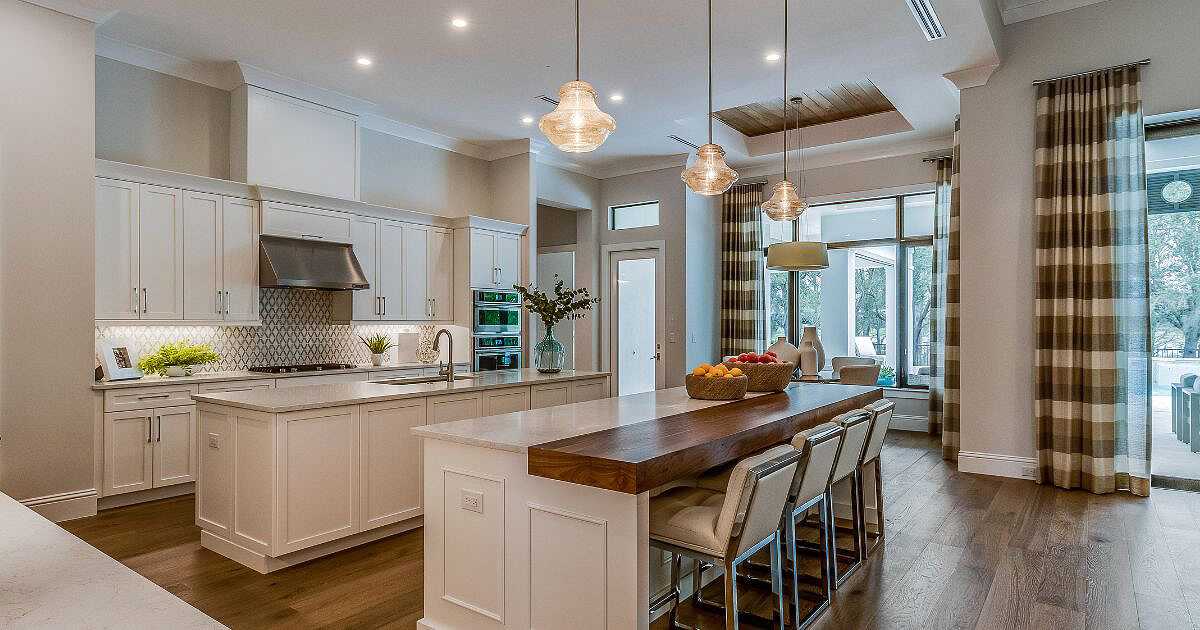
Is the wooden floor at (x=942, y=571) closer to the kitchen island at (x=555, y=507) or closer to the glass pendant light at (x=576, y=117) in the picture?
the kitchen island at (x=555, y=507)

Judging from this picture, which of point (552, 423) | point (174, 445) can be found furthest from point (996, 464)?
point (174, 445)

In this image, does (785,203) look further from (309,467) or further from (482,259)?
(482,259)

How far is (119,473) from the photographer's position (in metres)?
4.49

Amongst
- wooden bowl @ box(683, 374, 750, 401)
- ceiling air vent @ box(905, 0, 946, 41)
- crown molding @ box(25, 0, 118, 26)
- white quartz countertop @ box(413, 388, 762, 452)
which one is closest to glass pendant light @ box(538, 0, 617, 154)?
white quartz countertop @ box(413, 388, 762, 452)

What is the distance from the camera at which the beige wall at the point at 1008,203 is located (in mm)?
4875

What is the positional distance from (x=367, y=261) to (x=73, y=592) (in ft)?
18.0

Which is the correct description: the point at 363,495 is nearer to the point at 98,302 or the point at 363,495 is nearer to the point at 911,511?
the point at 98,302

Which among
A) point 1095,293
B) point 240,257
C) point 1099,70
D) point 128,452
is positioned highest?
point 1099,70

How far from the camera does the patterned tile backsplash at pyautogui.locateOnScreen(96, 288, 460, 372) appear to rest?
507cm

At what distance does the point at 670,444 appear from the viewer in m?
2.32

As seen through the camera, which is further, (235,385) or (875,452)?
(235,385)

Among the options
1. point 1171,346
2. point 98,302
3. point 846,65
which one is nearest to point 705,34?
point 846,65

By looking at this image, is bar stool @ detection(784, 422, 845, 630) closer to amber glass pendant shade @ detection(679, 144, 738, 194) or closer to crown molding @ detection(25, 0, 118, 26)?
amber glass pendant shade @ detection(679, 144, 738, 194)

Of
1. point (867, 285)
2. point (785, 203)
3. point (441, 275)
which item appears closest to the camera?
point (785, 203)
